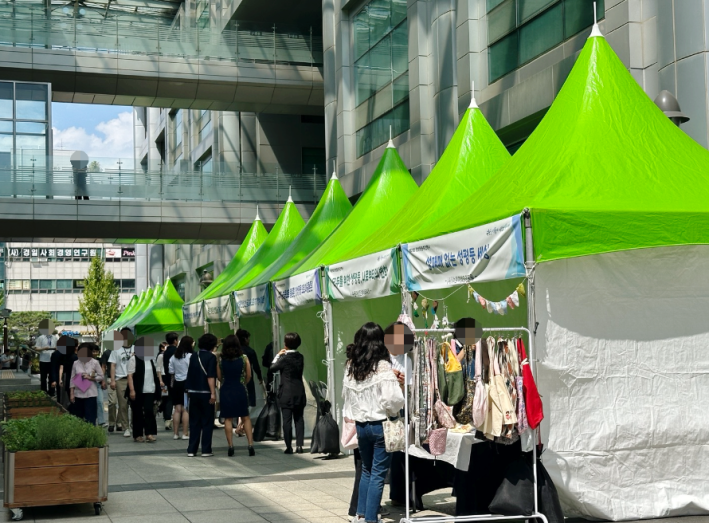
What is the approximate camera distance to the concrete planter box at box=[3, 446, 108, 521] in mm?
8625

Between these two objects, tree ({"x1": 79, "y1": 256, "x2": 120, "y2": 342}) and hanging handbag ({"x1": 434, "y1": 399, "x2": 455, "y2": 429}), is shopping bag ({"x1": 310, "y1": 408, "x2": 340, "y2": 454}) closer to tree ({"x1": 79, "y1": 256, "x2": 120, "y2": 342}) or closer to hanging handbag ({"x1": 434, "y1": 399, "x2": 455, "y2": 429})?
hanging handbag ({"x1": 434, "y1": 399, "x2": 455, "y2": 429})

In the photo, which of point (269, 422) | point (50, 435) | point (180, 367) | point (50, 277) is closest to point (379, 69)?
point (180, 367)

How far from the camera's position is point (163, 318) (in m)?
32.1

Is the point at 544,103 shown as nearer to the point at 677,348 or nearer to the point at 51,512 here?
the point at 677,348

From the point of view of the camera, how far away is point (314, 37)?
30984 millimetres

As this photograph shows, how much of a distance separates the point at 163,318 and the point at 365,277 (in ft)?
71.4

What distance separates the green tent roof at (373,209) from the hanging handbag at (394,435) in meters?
6.16

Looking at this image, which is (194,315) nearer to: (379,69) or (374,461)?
(379,69)

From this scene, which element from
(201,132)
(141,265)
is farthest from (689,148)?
(141,265)

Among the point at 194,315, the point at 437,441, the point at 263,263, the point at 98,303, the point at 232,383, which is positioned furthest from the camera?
the point at 98,303

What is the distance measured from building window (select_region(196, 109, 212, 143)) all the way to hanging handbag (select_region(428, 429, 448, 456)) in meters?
33.6

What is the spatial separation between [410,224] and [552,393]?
3576 mm

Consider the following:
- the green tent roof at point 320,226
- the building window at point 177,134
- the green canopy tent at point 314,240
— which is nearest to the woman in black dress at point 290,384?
the green canopy tent at point 314,240

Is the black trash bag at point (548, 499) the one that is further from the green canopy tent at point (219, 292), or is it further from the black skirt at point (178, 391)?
the green canopy tent at point (219, 292)
